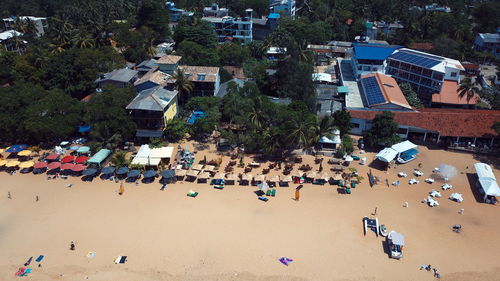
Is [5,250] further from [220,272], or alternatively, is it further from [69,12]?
[69,12]

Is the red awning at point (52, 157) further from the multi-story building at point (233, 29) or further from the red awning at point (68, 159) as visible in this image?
the multi-story building at point (233, 29)

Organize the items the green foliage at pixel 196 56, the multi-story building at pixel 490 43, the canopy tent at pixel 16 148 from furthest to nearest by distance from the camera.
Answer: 1. the multi-story building at pixel 490 43
2. the green foliage at pixel 196 56
3. the canopy tent at pixel 16 148

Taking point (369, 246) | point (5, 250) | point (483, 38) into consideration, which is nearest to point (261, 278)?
point (369, 246)

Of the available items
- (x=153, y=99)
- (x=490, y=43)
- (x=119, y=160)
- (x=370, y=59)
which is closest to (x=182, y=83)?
(x=153, y=99)

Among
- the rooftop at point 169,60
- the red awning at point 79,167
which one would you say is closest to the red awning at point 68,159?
the red awning at point 79,167

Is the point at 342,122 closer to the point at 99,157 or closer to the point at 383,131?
the point at 383,131

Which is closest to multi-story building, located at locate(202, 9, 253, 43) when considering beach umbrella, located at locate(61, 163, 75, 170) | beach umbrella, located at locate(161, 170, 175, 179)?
beach umbrella, located at locate(161, 170, 175, 179)

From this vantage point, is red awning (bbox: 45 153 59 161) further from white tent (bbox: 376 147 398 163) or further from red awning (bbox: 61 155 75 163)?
white tent (bbox: 376 147 398 163)
